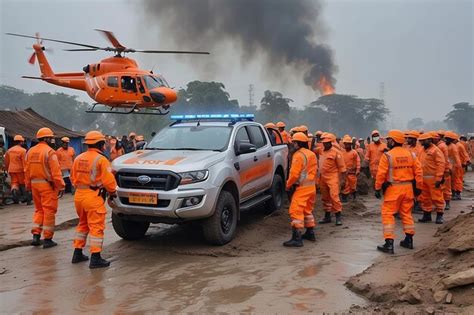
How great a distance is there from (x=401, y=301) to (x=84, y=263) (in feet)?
13.6

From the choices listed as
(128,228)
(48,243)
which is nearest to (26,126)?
(48,243)

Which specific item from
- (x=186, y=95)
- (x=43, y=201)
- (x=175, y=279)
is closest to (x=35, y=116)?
(x=43, y=201)

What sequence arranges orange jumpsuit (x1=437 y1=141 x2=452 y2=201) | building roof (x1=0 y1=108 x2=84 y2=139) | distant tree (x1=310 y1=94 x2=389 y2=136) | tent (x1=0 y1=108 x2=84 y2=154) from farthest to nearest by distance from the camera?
distant tree (x1=310 y1=94 x2=389 y2=136)
building roof (x1=0 y1=108 x2=84 y2=139)
tent (x1=0 y1=108 x2=84 y2=154)
orange jumpsuit (x1=437 y1=141 x2=452 y2=201)

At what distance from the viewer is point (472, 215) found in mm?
6188

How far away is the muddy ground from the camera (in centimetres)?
429

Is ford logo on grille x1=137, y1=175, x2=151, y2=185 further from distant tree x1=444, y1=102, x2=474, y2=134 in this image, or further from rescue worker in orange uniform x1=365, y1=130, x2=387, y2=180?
distant tree x1=444, y1=102, x2=474, y2=134

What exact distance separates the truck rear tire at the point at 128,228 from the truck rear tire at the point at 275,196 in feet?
8.35

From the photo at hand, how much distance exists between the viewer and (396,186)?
6.16 meters

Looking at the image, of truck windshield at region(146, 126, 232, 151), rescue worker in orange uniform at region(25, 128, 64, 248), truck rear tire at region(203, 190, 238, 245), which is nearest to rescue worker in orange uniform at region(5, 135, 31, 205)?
rescue worker in orange uniform at region(25, 128, 64, 248)

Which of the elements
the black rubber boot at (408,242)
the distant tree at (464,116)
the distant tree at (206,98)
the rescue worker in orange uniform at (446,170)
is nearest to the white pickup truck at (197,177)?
the black rubber boot at (408,242)

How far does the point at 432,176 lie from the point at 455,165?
269 centimetres

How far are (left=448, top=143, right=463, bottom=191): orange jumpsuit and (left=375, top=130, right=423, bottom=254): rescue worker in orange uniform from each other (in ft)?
14.9

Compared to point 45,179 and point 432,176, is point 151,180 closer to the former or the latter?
point 45,179

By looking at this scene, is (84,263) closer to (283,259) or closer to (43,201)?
(43,201)
